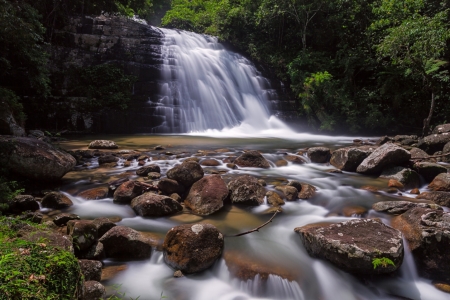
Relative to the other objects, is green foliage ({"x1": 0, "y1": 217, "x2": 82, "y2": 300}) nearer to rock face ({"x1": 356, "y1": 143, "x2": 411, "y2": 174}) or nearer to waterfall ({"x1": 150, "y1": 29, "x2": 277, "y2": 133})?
rock face ({"x1": 356, "y1": 143, "x2": 411, "y2": 174})

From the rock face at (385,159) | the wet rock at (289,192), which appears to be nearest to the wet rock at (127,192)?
the wet rock at (289,192)

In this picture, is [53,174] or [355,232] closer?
[355,232]

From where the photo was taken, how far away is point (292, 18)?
21250mm

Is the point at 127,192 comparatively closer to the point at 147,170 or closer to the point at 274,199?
the point at 147,170

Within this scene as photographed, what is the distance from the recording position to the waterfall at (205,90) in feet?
53.7

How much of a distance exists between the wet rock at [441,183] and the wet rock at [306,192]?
262cm

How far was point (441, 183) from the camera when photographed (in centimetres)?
605

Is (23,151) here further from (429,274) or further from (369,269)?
(429,274)

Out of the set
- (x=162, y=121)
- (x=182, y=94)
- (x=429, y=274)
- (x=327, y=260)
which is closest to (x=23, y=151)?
(x=327, y=260)

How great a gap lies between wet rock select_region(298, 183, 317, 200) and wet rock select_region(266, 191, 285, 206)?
0.54m

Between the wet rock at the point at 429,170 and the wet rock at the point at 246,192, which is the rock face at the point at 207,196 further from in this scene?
the wet rock at the point at 429,170

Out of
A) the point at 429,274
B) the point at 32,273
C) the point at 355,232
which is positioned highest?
the point at 32,273

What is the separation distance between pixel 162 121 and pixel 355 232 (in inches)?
530

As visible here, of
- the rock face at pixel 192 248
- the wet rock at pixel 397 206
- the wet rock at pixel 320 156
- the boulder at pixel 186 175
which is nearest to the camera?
the rock face at pixel 192 248
